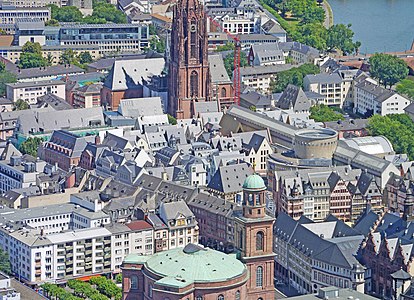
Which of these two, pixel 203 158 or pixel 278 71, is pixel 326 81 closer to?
pixel 278 71

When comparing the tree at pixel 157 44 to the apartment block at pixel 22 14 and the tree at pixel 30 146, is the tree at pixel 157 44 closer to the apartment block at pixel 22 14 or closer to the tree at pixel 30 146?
the apartment block at pixel 22 14

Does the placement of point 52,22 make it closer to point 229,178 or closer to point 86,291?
point 229,178

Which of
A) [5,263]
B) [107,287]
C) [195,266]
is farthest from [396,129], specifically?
[195,266]

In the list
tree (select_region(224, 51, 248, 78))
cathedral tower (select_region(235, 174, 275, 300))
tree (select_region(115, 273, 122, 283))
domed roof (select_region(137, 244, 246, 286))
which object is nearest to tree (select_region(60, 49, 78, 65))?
tree (select_region(224, 51, 248, 78))

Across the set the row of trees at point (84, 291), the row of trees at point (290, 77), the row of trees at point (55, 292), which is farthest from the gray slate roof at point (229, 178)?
the row of trees at point (290, 77)

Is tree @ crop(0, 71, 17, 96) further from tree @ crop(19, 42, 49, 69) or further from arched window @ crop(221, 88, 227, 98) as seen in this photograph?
arched window @ crop(221, 88, 227, 98)

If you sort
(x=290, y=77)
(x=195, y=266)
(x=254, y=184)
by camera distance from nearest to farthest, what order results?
(x=195, y=266), (x=254, y=184), (x=290, y=77)
